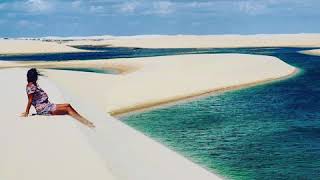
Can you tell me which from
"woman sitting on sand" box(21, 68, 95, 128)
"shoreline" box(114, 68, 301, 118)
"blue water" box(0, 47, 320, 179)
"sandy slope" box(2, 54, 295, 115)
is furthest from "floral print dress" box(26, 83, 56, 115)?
"sandy slope" box(2, 54, 295, 115)

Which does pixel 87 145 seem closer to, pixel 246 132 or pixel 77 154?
pixel 77 154

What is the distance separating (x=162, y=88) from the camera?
118 feet

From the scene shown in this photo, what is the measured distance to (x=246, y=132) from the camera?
21984mm

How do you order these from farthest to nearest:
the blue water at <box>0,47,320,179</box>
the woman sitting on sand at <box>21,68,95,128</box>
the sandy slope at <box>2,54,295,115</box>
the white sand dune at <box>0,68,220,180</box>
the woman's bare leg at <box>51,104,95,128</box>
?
the sandy slope at <box>2,54,295,115</box>, the blue water at <box>0,47,320,179</box>, the woman's bare leg at <box>51,104,95,128</box>, the woman sitting on sand at <box>21,68,95,128</box>, the white sand dune at <box>0,68,220,180</box>

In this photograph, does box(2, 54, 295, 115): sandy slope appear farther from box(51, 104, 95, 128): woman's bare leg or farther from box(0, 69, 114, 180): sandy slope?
box(0, 69, 114, 180): sandy slope

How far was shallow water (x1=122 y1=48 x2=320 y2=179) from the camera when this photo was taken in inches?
643

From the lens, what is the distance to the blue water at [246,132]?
643 inches

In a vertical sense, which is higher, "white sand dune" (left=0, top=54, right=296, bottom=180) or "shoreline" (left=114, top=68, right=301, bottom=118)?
"shoreline" (left=114, top=68, right=301, bottom=118)

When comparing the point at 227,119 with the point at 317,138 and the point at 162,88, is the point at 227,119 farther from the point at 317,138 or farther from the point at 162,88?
the point at 162,88

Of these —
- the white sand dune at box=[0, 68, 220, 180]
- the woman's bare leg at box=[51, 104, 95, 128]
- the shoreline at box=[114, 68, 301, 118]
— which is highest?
the shoreline at box=[114, 68, 301, 118]

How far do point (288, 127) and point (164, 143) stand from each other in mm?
6196

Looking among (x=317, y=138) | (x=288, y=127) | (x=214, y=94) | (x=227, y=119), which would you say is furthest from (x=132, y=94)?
(x=317, y=138)

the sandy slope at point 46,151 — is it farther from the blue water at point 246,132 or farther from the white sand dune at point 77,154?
the blue water at point 246,132

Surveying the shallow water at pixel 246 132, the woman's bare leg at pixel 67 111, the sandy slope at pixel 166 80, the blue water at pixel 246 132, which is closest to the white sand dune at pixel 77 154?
the woman's bare leg at pixel 67 111
